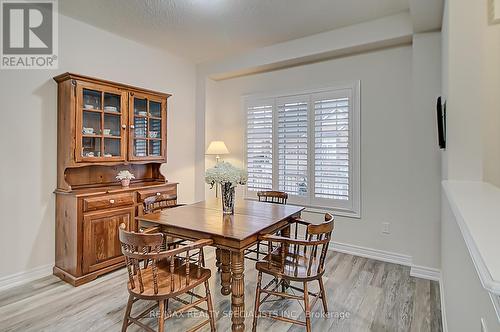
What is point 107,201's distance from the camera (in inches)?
120

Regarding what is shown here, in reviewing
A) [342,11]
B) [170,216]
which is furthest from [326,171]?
[170,216]

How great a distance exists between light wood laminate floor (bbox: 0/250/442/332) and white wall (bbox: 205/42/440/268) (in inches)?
21.8

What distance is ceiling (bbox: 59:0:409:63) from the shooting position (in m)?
2.92

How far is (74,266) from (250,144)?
112 inches

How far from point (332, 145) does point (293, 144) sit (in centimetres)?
58

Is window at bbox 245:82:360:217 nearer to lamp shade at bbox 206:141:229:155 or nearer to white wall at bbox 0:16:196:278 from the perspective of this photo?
lamp shade at bbox 206:141:229:155

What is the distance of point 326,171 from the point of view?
385 centimetres

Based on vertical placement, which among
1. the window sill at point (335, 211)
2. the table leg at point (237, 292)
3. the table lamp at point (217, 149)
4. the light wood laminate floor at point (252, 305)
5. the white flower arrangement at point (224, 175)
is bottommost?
the light wood laminate floor at point (252, 305)

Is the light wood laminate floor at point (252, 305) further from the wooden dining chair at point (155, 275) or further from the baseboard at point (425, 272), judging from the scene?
the wooden dining chair at point (155, 275)

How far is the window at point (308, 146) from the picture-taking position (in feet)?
12.1

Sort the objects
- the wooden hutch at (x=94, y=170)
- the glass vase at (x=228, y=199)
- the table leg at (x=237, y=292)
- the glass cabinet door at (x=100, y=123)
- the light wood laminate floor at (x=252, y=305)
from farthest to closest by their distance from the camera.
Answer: the glass cabinet door at (x=100, y=123) < the wooden hutch at (x=94, y=170) < the glass vase at (x=228, y=199) < the light wood laminate floor at (x=252, y=305) < the table leg at (x=237, y=292)

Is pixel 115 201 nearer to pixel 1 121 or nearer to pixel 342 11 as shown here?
pixel 1 121

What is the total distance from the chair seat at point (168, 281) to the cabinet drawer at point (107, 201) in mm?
1162

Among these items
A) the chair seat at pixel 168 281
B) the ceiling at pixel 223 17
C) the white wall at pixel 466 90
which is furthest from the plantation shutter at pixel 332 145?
the chair seat at pixel 168 281
